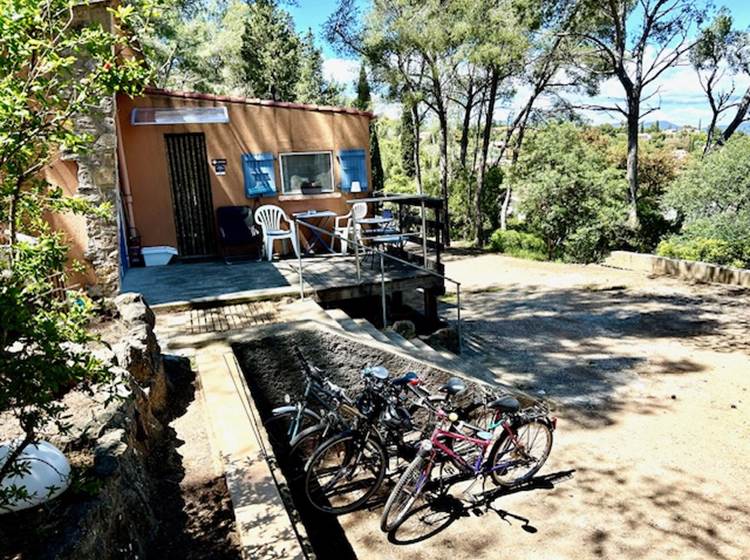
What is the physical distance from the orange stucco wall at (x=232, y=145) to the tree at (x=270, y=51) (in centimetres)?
1479

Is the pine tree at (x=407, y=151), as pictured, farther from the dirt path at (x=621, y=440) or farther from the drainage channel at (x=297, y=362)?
the drainage channel at (x=297, y=362)

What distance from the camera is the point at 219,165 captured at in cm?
897

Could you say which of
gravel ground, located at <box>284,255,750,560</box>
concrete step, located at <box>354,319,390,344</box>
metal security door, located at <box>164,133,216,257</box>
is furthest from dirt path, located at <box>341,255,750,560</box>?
metal security door, located at <box>164,133,216,257</box>

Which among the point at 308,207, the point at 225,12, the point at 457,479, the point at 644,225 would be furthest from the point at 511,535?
the point at 225,12

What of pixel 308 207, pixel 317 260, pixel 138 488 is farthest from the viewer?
pixel 308 207

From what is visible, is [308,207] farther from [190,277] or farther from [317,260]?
[190,277]

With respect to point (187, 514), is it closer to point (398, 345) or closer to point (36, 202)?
point (36, 202)

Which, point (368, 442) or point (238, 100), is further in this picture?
point (238, 100)

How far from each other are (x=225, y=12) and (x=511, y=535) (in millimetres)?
27410

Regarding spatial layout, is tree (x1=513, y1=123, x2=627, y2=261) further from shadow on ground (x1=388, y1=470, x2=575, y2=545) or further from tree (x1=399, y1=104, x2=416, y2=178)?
shadow on ground (x1=388, y1=470, x2=575, y2=545)

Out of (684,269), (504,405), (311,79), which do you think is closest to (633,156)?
(684,269)

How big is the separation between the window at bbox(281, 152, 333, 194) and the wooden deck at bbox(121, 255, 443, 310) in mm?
1437

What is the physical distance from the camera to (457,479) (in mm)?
4273

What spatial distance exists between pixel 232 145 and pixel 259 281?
2.98 meters
